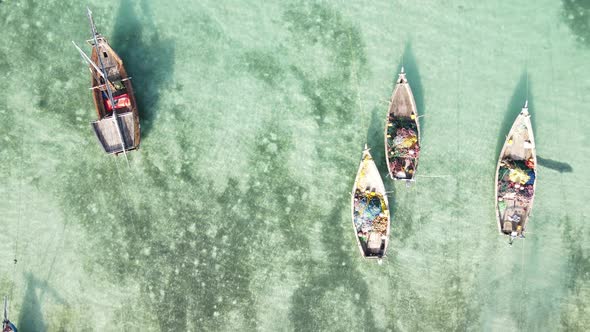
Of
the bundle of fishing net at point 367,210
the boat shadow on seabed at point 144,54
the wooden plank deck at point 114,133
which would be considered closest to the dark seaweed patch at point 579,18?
the bundle of fishing net at point 367,210

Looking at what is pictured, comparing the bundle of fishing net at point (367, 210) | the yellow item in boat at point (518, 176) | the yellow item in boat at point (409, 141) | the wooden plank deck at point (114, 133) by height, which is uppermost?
the wooden plank deck at point (114, 133)

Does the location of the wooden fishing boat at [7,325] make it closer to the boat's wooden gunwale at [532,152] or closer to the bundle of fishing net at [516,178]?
the boat's wooden gunwale at [532,152]

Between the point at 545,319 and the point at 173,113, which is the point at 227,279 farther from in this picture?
the point at 545,319

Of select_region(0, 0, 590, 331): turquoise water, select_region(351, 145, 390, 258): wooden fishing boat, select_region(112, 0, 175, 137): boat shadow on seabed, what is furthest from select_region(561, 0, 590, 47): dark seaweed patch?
select_region(112, 0, 175, 137): boat shadow on seabed

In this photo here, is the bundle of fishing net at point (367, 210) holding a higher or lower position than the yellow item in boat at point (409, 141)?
lower

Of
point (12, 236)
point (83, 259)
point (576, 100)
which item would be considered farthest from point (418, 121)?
point (12, 236)

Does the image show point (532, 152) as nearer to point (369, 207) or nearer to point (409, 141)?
point (409, 141)

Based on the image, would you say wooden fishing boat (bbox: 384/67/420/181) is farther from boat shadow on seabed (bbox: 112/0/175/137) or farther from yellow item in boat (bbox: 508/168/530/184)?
boat shadow on seabed (bbox: 112/0/175/137)
